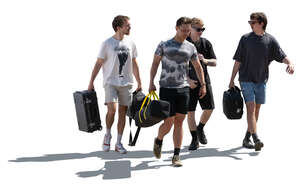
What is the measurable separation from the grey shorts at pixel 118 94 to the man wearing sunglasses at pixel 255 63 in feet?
6.23

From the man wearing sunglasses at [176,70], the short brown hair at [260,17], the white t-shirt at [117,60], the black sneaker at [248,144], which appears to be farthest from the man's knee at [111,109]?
the short brown hair at [260,17]

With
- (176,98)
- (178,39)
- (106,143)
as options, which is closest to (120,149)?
(106,143)

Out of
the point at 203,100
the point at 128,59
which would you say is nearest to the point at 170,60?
the point at 128,59

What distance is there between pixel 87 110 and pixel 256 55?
10.3 ft

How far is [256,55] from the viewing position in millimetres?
8602

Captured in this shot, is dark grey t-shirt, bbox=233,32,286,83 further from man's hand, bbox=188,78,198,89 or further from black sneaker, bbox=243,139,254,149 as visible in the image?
black sneaker, bbox=243,139,254,149

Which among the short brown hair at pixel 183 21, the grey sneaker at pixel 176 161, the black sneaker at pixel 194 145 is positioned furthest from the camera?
the black sneaker at pixel 194 145

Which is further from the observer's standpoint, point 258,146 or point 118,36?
point 258,146

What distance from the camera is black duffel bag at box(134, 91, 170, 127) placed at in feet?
24.7

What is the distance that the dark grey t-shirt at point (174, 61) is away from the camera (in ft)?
24.9

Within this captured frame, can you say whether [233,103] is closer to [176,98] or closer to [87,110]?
[176,98]

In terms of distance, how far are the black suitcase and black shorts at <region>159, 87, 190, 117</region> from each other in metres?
1.50

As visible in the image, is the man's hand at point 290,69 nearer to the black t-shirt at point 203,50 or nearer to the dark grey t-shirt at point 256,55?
the dark grey t-shirt at point 256,55

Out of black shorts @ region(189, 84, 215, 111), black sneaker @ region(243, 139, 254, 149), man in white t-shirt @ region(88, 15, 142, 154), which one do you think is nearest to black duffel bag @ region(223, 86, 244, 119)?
black shorts @ region(189, 84, 215, 111)
